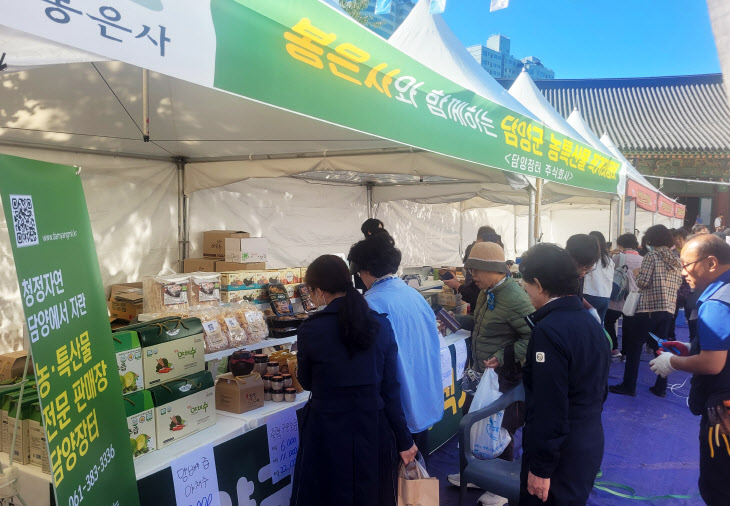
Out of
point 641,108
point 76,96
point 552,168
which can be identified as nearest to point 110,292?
point 76,96

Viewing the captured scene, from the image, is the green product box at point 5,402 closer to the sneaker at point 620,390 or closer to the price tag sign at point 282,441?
the price tag sign at point 282,441

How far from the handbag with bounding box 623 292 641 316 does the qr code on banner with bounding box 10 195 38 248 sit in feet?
18.2

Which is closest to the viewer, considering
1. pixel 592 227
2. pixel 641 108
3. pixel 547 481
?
pixel 547 481

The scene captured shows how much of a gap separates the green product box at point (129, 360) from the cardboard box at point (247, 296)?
5.58ft

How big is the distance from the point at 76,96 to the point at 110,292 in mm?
2018

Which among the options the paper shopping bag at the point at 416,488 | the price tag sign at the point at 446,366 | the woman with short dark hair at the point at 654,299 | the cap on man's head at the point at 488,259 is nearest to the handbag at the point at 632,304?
the woman with short dark hair at the point at 654,299

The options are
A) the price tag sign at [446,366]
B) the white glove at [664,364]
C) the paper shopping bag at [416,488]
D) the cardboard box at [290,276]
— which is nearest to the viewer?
the paper shopping bag at [416,488]

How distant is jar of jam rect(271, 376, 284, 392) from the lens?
8.76 feet

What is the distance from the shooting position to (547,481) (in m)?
1.83

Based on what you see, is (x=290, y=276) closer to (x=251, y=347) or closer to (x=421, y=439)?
(x=251, y=347)

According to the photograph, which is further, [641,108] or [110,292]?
[641,108]

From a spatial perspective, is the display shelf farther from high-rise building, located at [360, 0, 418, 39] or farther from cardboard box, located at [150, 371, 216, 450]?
high-rise building, located at [360, 0, 418, 39]

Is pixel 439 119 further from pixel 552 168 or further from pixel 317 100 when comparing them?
pixel 552 168

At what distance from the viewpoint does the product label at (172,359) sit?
7.06 feet
